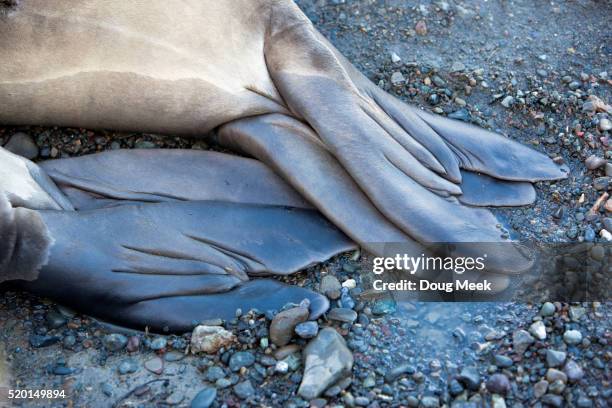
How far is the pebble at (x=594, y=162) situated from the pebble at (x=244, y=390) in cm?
165

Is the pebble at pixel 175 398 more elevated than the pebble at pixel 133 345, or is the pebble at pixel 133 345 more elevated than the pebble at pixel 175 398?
the pebble at pixel 133 345

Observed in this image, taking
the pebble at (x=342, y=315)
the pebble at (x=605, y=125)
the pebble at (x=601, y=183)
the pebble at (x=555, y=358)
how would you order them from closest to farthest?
the pebble at (x=555, y=358) < the pebble at (x=342, y=315) < the pebble at (x=601, y=183) < the pebble at (x=605, y=125)

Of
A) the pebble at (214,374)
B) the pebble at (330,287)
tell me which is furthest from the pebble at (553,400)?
the pebble at (214,374)

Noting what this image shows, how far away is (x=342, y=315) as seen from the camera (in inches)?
101

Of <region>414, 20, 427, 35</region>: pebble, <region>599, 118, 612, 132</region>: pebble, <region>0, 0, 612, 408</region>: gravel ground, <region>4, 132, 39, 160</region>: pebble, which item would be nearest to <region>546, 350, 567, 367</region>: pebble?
<region>0, 0, 612, 408</region>: gravel ground

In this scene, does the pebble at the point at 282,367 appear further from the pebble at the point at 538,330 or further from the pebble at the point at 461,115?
the pebble at the point at 461,115

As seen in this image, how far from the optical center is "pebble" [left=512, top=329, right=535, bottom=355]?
7.98 ft

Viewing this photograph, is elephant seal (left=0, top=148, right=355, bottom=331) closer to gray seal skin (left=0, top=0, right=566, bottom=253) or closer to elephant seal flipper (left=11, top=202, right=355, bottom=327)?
elephant seal flipper (left=11, top=202, right=355, bottom=327)

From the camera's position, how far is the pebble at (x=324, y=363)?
7.64 feet

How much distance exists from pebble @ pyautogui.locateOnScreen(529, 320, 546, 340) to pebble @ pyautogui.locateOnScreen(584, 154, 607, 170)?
882 millimetres

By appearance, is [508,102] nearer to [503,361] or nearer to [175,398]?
[503,361]

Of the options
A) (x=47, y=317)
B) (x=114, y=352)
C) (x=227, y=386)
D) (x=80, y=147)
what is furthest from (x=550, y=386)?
(x=80, y=147)

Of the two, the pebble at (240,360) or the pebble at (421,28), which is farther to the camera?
the pebble at (421,28)

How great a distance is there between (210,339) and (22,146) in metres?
1.21
